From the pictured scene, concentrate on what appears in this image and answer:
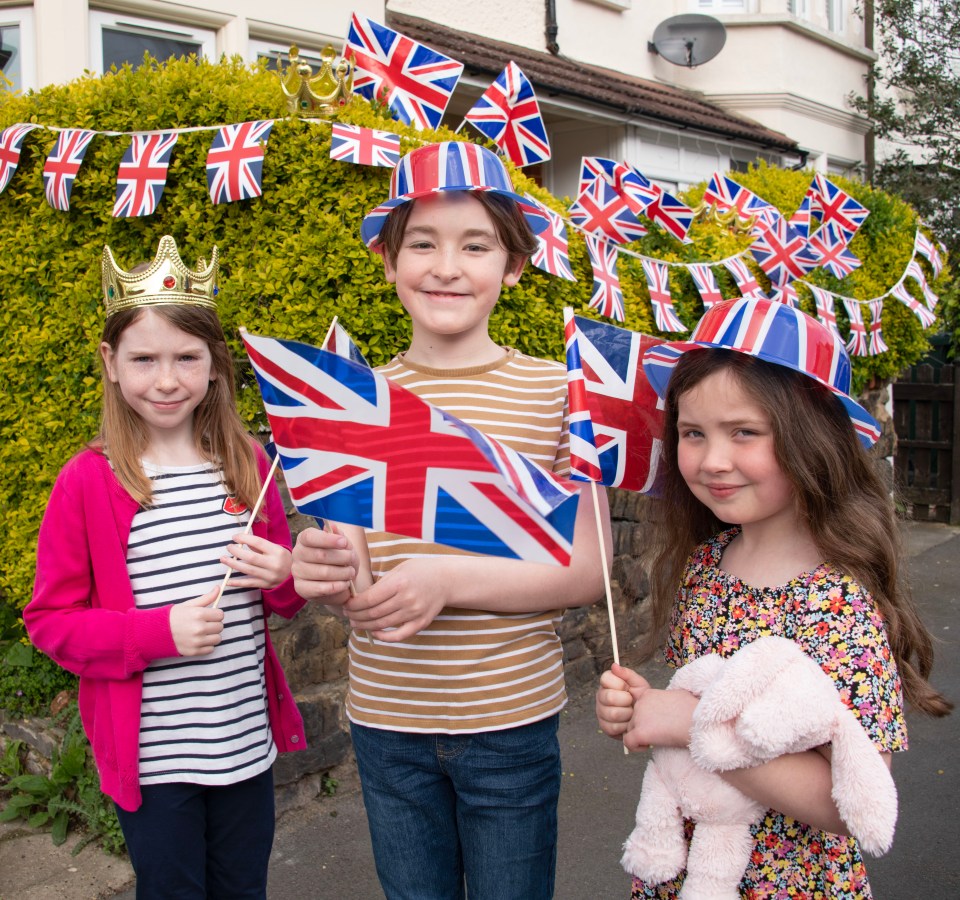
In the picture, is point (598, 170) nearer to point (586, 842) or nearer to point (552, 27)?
point (586, 842)

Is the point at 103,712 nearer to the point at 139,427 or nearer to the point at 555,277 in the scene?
the point at 139,427

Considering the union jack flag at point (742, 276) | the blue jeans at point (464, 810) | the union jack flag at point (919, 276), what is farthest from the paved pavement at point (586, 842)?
the union jack flag at point (919, 276)

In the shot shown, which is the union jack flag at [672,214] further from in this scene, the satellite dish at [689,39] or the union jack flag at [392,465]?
the satellite dish at [689,39]

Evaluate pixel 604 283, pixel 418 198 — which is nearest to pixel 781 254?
pixel 604 283

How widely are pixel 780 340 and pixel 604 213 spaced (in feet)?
11.4

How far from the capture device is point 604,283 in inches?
192

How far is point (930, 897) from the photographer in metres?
3.41

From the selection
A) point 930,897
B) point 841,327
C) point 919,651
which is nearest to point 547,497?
point 919,651

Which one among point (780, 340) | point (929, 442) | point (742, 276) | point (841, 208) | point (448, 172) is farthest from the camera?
point (929, 442)

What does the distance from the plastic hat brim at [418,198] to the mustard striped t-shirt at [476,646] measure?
333 mm

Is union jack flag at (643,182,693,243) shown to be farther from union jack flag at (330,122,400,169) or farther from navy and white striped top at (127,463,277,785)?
navy and white striped top at (127,463,277,785)

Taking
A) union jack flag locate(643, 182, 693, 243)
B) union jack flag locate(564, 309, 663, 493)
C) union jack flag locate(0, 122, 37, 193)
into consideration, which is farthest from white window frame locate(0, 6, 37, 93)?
union jack flag locate(564, 309, 663, 493)

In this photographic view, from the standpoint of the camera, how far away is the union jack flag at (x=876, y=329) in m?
7.81

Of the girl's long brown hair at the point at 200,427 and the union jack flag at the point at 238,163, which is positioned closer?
the girl's long brown hair at the point at 200,427
